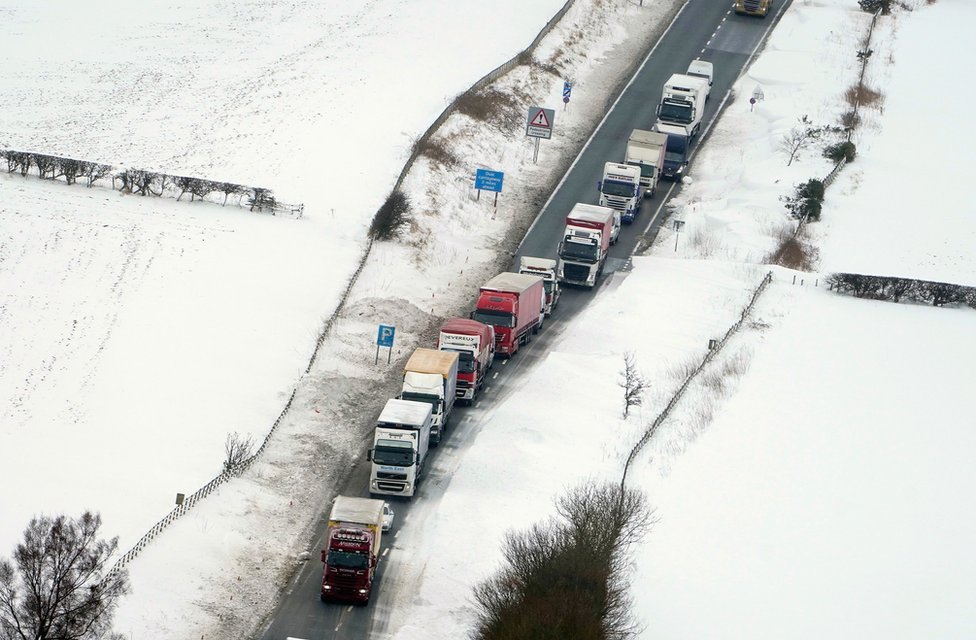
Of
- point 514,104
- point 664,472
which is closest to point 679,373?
point 664,472

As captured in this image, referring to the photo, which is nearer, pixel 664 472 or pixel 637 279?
pixel 664 472

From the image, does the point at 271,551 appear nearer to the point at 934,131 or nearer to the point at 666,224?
the point at 666,224

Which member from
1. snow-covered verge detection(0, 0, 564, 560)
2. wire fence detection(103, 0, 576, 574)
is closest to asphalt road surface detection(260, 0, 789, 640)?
wire fence detection(103, 0, 576, 574)

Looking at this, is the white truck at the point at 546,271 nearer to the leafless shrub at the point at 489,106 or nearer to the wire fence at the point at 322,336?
the wire fence at the point at 322,336

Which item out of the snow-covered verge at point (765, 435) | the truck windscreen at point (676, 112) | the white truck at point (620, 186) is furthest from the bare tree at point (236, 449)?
the truck windscreen at point (676, 112)

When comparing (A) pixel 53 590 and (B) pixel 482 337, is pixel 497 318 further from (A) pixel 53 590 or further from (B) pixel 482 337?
(A) pixel 53 590

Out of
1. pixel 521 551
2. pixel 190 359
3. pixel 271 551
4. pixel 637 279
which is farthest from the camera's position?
pixel 637 279
